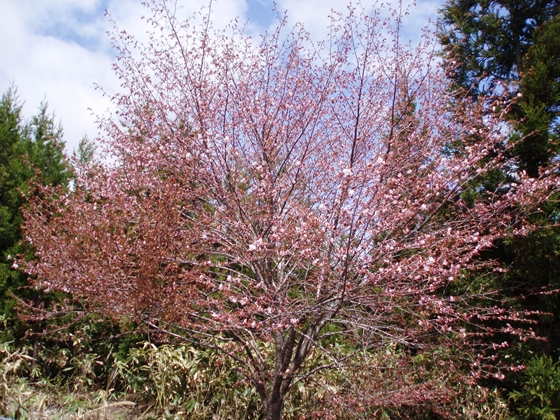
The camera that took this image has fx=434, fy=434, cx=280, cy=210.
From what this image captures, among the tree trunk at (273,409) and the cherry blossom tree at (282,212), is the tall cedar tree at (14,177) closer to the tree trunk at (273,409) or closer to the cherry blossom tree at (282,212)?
the cherry blossom tree at (282,212)

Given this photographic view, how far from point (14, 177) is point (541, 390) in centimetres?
732

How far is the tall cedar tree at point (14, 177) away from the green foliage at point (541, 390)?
19.1 feet

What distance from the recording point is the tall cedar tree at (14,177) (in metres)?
5.99

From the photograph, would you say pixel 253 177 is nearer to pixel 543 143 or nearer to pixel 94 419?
pixel 94 419

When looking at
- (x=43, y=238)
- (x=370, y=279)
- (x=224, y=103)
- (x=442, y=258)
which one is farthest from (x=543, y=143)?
(x=43, y=238)

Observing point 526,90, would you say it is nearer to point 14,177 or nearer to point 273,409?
point 273,409

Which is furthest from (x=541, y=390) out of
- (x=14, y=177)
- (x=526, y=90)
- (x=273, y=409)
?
(x=14, y=177)

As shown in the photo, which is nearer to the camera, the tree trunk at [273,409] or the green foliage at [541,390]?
the tree trunk at [273,409]

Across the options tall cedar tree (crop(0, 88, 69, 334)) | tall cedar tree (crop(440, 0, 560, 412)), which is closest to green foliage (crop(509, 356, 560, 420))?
tall cedar tree (crop(440, 0, 560, 412))

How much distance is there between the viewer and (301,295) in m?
3.63

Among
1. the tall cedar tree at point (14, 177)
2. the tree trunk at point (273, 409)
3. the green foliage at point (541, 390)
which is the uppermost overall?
the tall cedar tree at point (14, 177)

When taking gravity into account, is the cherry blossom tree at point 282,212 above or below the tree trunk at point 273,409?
above

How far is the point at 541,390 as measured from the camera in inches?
159

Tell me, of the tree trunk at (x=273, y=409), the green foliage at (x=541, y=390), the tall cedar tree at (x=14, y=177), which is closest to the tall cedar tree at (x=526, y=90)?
the green foliage at (x=541, y=390)
